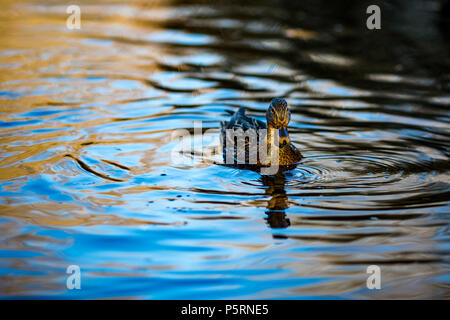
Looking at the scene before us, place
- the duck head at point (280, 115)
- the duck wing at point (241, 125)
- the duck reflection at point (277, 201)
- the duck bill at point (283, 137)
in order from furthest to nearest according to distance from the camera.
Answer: the duck wing at point (241, 125), the duck head at point (280, 115), the duck bill at point (283, 137), the duck reflection at point (277, 201)

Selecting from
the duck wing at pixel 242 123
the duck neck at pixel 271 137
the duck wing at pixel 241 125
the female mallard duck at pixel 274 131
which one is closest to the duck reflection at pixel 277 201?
the female mallard duck at pixel 274 131

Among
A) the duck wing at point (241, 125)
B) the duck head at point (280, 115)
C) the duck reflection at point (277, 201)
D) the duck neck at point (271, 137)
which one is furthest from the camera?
the duck wing at point (241, 125)

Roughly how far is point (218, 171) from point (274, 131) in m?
0.90

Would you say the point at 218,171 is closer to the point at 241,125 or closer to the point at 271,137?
the point at 271,137

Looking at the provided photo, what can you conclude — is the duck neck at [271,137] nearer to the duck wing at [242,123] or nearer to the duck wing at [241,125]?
the duck wing at [241,125]

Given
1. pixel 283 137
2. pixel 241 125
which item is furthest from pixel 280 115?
pixel 241 125

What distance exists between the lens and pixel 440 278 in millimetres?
5070

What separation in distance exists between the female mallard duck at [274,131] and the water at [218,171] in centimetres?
25

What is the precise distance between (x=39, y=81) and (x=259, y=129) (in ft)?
15.7

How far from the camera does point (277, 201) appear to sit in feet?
21.0

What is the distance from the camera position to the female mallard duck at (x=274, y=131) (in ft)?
23.5

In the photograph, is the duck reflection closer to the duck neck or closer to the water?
the water

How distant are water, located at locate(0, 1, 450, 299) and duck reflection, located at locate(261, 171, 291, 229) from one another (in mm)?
26
